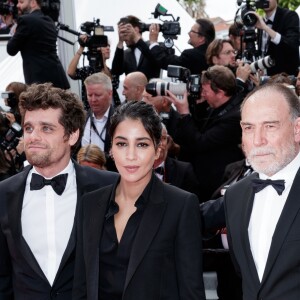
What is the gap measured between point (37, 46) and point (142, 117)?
4.19 m

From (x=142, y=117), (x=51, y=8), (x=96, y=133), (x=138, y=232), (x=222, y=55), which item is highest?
(x=51, y=8)

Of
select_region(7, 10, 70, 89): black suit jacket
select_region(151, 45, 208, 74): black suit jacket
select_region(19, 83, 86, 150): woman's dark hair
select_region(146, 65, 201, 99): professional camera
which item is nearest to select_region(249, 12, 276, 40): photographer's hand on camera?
select_region(151, 45, 208, 74): black suit jacket

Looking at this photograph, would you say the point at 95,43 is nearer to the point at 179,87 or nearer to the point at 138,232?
the point at 179,87

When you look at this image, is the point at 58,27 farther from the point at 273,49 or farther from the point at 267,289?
the point at 267,289

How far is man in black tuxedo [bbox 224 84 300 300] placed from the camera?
94.0 inches

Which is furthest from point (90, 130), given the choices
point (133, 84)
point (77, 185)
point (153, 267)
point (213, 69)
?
point (153, 267)

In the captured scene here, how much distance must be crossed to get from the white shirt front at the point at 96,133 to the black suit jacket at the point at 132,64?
3.83 feet

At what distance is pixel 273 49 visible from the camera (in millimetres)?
6117

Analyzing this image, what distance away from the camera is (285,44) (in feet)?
19.9

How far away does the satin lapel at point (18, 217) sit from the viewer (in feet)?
9.12

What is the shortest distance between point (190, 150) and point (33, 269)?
257cm

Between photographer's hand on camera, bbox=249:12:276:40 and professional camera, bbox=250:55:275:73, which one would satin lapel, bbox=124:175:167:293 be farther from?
photographer's hand on camera, bbox=249:12:276:40

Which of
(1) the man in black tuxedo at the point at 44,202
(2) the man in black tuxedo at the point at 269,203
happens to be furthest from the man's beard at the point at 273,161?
(1) the man in black tuxedo at the point at 44,202

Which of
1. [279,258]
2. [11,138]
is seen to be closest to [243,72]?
[11,138]
